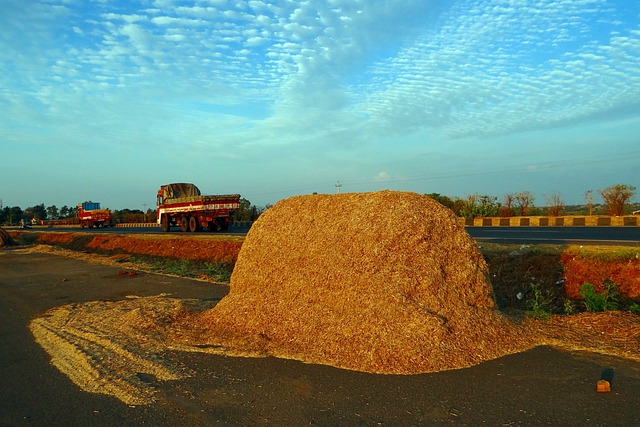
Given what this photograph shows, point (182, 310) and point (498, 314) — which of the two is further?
point (182, 310)

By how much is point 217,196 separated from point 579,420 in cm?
2814

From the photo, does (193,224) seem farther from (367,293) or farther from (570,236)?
(367,293)

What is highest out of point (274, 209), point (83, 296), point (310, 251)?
point (274, 209)

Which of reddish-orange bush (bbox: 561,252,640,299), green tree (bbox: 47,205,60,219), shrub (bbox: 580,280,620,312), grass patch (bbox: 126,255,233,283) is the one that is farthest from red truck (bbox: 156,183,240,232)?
green tree (bbox: 47,205,60,219)

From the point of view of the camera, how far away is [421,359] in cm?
593

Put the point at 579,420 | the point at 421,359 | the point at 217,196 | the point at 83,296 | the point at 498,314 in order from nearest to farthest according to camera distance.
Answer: the point at 579,420
the point at 421,359
the point at 498,314
the point at 83,296
the point at 217,196

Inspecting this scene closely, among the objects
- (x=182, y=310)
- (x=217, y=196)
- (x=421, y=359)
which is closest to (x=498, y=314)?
(x=421, y=359)

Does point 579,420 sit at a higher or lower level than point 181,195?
lower

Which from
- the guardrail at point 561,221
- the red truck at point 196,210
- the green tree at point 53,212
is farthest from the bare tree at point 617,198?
the green tree at point 53,212

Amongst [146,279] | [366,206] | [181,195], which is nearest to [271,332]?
[366,206]

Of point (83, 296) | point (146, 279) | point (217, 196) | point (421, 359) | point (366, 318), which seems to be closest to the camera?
point (421, 359)

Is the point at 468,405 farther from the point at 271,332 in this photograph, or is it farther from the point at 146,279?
the point at 146,279

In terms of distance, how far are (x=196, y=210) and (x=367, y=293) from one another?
85.8 feet

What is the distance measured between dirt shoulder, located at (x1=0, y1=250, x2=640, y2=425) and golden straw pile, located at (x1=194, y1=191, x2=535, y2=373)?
1.26 ft
